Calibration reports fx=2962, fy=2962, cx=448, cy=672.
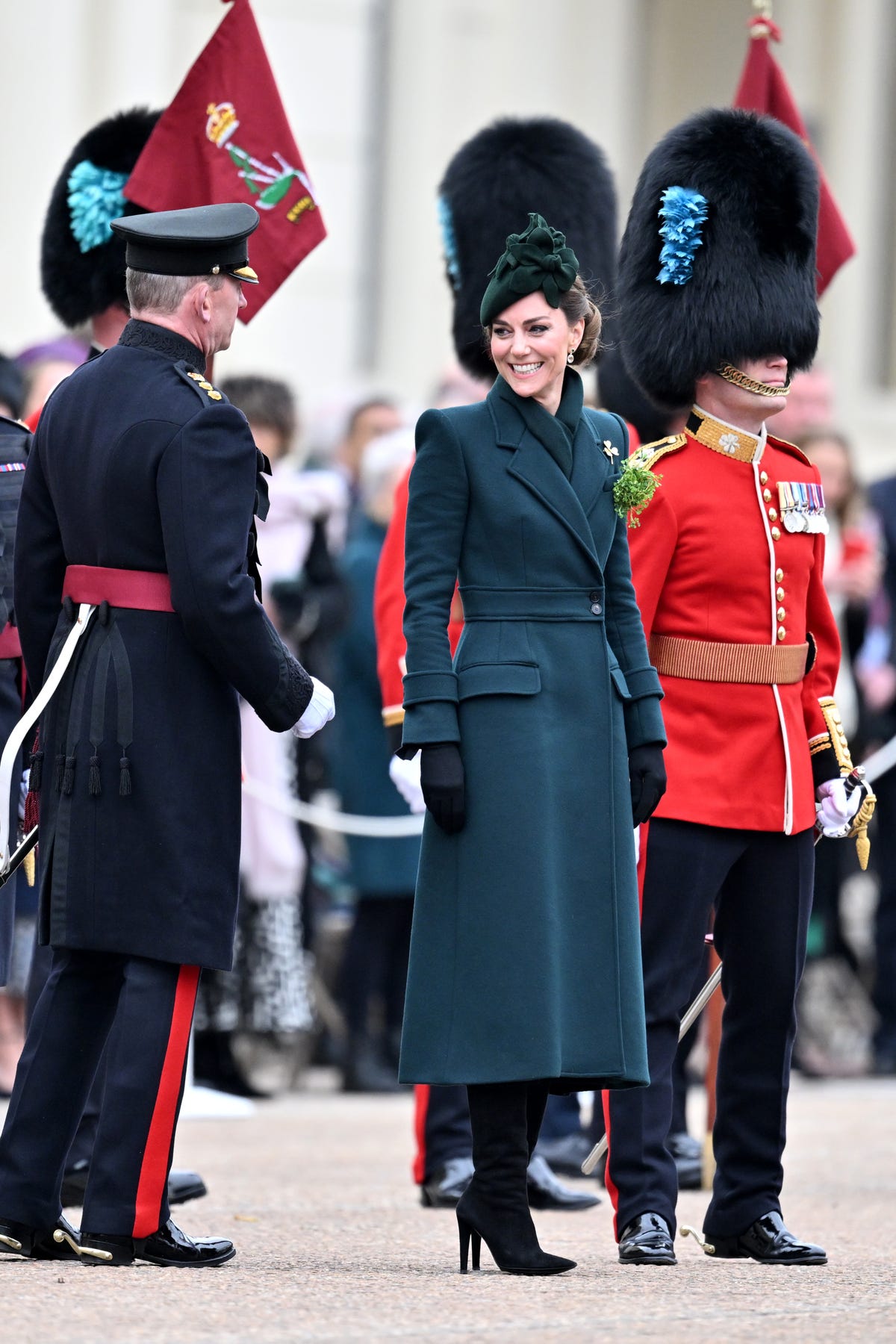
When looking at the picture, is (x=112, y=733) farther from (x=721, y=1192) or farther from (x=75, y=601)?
(x=721, y=1192)

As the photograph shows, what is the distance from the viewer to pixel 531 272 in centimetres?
538

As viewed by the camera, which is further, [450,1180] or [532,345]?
[450,1180]

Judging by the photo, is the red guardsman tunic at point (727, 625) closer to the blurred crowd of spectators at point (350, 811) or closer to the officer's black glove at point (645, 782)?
the officer's black glove at point (645, 782)

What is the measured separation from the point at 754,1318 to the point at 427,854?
104 cm

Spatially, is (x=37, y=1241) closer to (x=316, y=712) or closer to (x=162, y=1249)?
(x=162, y=1249)

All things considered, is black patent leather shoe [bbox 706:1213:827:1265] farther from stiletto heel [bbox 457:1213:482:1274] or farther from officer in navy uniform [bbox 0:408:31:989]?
officer in navy uniform [bbox 0:408:31:989]

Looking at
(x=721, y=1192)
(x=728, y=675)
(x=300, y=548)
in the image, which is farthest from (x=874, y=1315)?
(x=300, y=548)

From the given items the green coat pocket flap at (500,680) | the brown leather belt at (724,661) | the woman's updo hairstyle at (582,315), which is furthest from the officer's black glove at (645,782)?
the woman's updo hairstyle at (582,315)

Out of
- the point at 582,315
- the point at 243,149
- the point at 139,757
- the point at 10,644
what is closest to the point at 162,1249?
the point at 139,757

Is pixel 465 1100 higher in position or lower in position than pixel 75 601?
lower

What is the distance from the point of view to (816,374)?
11680mm

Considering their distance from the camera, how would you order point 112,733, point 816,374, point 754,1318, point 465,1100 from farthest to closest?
point 816,374 < point 465,1100 < point 112,733 < point 754,1318

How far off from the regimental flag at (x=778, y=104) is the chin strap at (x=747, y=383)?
4.35 feet

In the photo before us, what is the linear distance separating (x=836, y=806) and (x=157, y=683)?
1418mm
